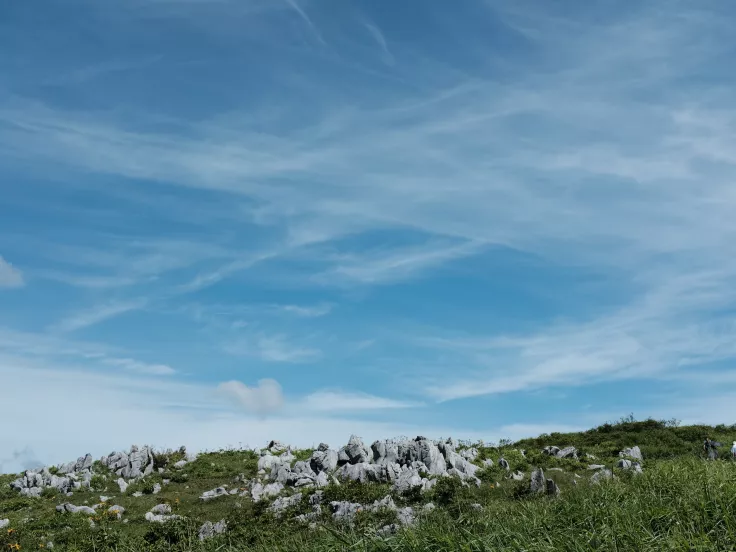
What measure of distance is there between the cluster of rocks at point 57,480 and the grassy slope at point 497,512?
898 mm

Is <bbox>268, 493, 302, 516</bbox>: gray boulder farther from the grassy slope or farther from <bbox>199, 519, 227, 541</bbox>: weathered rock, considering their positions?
<bbox>199, 519, 227, 541</bbox>: weathered rock

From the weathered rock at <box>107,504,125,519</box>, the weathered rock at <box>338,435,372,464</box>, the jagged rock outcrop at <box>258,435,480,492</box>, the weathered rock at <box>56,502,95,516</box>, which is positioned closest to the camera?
the weathered rock at <box>107,504,125,519</box>

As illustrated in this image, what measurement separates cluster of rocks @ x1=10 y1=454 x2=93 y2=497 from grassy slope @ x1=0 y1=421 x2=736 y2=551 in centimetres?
90

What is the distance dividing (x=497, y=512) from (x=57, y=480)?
2869cm

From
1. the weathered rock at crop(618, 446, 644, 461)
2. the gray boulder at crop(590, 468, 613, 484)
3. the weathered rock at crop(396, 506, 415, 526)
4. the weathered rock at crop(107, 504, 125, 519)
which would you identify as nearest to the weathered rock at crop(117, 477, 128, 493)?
the weathered rock at crop(107, 504, 125, 519)

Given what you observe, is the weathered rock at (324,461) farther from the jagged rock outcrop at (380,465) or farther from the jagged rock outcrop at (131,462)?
the jagged rock outcrop at (131,462)

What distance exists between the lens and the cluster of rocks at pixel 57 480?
3353cm

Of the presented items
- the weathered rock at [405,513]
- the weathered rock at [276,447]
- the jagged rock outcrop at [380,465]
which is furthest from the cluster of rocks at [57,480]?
the weathered rock at [405,513]

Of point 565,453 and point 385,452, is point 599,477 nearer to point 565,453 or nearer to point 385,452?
point 385,452

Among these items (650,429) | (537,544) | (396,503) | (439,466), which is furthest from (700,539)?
(650,429)

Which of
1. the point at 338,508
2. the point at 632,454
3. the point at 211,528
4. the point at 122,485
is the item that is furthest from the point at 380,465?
the point at 632,454

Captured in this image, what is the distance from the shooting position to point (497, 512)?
1323cm

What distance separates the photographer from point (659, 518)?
10.5 m

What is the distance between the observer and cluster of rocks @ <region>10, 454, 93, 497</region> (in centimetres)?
3353
